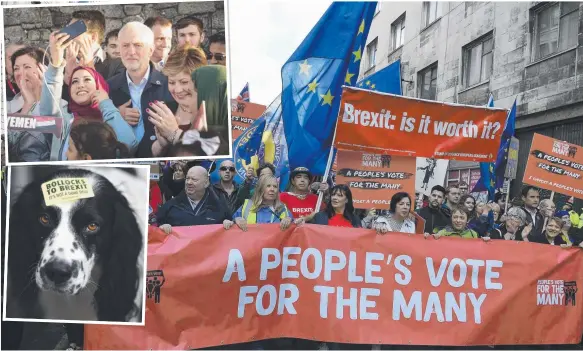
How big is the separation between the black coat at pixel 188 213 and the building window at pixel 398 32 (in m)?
22.7

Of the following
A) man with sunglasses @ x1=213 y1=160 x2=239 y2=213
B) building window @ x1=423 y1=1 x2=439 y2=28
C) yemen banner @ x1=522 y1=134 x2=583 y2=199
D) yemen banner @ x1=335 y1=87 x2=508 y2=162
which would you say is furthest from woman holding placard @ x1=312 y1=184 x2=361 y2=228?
building window @ x1=423 y1=1 x2=439 y2=28

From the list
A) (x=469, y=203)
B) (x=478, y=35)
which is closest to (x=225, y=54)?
(x=469, y=203)

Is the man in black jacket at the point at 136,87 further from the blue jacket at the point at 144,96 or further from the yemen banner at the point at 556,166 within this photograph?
the yemen banner at the point at 556,166

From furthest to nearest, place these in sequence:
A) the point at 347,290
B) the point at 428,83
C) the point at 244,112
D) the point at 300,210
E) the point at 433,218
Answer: the point at 428,83, the point at 244,112, the point at 433,218, the point at 300,210, the point at 347,290

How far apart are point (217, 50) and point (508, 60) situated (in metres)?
15.7

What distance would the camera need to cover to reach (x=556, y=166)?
8.73m

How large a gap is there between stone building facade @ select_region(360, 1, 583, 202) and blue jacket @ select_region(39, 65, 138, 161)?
13.2m

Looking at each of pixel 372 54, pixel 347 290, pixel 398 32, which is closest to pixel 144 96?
pixel 347 290

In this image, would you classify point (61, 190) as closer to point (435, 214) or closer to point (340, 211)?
point (340, 211)

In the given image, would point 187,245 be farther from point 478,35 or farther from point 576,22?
point 478,35

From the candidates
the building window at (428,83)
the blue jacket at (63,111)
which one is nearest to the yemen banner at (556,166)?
the blue jacket at (63,111)

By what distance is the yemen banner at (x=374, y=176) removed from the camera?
24.4 ft

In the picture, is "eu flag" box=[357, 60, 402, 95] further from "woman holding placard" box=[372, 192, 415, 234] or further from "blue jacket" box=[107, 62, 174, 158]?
"blue jacket" box=[107, 62, 174, 158]

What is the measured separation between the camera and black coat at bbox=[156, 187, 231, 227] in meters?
5.09
